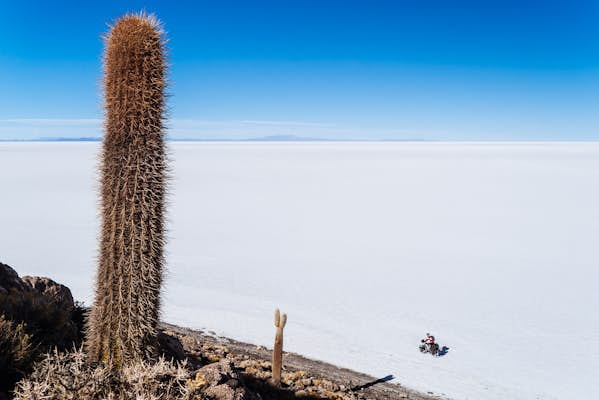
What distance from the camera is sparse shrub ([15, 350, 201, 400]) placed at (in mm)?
3571

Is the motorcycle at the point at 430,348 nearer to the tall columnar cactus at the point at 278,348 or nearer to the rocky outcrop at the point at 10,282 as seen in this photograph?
the tall columnar cactus at the point at 278,348

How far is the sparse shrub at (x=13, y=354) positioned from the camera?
4.18 m

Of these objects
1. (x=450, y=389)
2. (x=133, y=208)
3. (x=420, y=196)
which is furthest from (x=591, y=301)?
(x=420, y=196)

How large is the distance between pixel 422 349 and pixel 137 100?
7.71 m

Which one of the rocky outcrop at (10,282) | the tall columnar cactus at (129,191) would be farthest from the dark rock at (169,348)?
the rocky outcrop at (10,282)

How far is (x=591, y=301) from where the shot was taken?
12617mm

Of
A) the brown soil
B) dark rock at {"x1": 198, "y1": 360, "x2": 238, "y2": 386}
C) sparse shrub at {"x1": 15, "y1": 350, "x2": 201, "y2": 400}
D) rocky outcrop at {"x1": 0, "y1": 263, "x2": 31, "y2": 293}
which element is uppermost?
rocky outcrop at {"x1": 0, "y1": 263, "x2": 31, "y2": 293}

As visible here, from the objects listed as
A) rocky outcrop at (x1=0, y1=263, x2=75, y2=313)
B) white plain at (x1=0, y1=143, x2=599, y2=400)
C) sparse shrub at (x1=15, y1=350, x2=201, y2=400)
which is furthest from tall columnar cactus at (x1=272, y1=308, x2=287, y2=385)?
sparse shrub at (x1=15, y1=350, x2=201, y2=400)

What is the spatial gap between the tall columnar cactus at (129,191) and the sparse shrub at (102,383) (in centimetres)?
34

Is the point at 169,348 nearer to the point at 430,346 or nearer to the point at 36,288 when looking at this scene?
the point at 36,288

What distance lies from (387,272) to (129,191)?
1198cm

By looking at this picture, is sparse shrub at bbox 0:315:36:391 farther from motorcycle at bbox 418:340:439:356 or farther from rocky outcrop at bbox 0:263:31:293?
motorcycle at bbox 418:340:439:356

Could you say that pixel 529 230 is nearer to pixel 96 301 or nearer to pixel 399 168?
pixel 96 301

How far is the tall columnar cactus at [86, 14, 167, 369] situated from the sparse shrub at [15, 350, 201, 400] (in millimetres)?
345
